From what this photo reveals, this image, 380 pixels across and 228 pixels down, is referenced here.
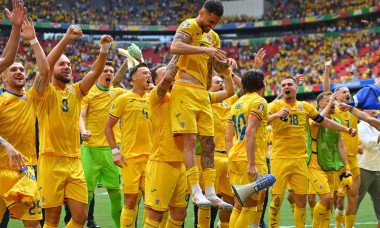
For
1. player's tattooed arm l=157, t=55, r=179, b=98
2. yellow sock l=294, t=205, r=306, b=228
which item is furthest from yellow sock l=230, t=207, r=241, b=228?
player's tattooed arm l=157, t=55, r=179, b=98

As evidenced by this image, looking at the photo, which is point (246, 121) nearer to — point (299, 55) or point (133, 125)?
point (133, 125)

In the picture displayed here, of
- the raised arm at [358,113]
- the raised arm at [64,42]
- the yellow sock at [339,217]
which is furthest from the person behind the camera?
the yellow sock at [339,217]

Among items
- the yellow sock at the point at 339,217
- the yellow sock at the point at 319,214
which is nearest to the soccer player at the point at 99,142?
the yellow sock at the point at 319,214

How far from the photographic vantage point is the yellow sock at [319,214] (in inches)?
369

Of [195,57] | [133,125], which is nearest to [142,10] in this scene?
[133,125]

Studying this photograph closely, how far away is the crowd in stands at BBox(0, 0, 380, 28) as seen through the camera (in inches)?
2026

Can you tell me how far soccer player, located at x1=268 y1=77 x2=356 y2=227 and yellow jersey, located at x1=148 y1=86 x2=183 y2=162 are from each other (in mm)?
2638

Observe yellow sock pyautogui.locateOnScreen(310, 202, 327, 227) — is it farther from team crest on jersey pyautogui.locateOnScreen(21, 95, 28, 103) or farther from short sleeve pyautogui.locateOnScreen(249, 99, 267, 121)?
team crest on jersey pyautogui.locateOnScreen(21, 95, 28, 103)

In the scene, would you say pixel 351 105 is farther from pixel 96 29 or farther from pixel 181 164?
pixel 96 29

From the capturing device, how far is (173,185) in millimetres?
6809

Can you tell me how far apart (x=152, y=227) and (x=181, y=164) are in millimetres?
898

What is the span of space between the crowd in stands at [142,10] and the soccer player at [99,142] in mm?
42368

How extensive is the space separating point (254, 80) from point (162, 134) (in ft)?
6.72

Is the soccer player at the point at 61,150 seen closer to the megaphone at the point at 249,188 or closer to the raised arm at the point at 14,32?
the raised arm at the point at 14,32
